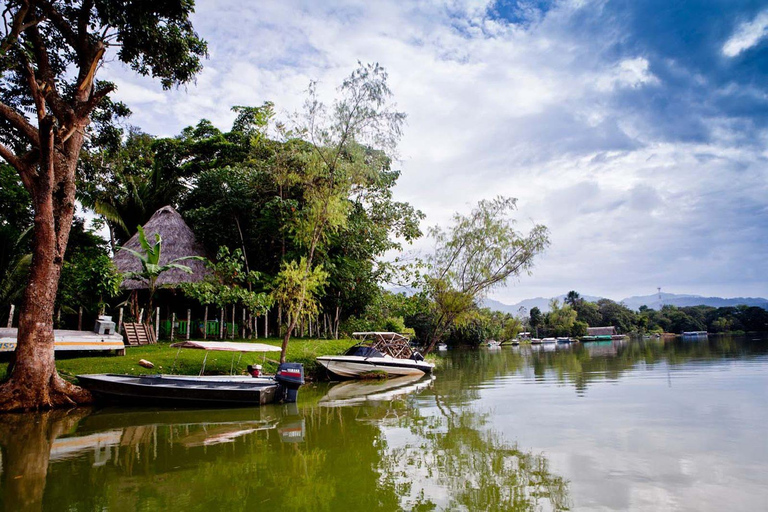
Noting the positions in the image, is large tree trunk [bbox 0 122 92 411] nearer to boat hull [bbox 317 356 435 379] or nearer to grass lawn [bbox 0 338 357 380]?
A: grass lawn [bbox 0 338 357 380]

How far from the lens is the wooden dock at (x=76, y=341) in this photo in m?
11.7

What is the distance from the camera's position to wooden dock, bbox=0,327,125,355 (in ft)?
38.5

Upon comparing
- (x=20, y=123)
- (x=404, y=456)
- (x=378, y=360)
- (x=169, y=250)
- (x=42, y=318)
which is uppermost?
(x=20, y=123)

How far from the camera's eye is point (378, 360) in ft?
58.4

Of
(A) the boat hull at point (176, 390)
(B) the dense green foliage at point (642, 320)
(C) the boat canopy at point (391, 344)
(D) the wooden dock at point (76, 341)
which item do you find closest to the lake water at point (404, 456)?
(A) the boat hull at point (176, 390)

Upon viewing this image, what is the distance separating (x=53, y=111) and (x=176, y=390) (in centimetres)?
770

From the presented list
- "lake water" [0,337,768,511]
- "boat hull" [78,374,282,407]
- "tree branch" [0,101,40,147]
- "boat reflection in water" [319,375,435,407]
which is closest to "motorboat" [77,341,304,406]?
"boat hull" [78,374,282,407]

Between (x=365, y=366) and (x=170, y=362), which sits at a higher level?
(x=170, y=362)

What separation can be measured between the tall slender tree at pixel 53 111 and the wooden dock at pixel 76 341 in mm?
1528

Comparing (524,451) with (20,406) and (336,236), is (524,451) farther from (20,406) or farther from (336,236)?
(336,236)

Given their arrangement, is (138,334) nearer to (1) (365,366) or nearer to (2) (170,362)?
(2) (170,362)

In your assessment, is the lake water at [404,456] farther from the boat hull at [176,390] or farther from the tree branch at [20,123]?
the tree branch at [20,123]

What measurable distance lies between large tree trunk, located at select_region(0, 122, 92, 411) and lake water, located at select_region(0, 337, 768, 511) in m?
0.53

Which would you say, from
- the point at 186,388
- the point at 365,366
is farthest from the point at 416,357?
the point at 186,388
